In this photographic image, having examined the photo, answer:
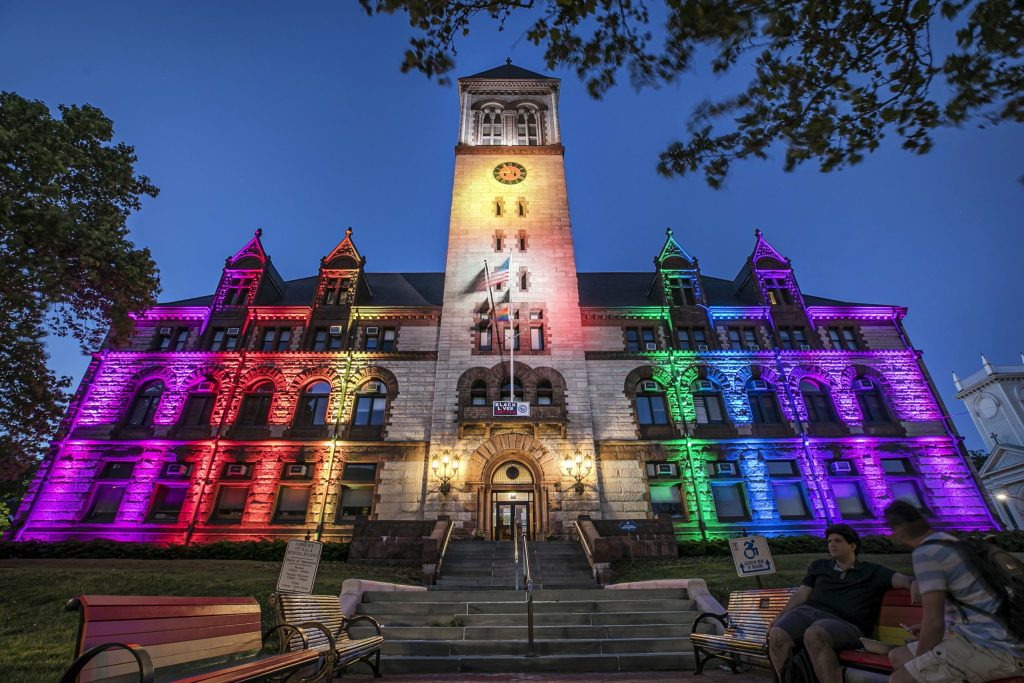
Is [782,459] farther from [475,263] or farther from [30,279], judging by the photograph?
[30,279]

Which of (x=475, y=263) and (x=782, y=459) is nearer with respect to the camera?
(x=782, y=459)

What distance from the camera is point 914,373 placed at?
25781 mm

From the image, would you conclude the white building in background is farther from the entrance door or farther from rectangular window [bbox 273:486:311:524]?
rectangular window [bbox 273:486:311:524]

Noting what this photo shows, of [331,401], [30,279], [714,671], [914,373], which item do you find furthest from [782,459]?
[30,279]

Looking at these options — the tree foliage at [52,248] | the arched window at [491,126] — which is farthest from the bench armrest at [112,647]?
the arched window at [491,126]

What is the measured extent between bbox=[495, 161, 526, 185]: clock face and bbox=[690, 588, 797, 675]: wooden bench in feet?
95.6

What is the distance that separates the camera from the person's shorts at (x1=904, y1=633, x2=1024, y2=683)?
10.1 feet

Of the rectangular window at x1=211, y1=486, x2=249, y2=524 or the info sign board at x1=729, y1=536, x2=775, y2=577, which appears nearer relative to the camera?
the info sign board at x1=729, y1=536, x2=775, y2=577

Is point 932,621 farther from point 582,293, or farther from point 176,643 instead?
point 582,293

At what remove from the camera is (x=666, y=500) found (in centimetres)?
2280

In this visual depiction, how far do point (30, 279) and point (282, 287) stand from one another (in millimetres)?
18658

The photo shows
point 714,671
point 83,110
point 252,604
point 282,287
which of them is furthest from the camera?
point 282,287

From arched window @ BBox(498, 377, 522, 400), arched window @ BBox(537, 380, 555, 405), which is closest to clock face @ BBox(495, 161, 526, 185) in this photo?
arched window @ BBox(498, 377, 522, 400)

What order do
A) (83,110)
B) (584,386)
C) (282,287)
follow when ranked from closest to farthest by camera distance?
(83,110)
(584,386)
(282,287)
